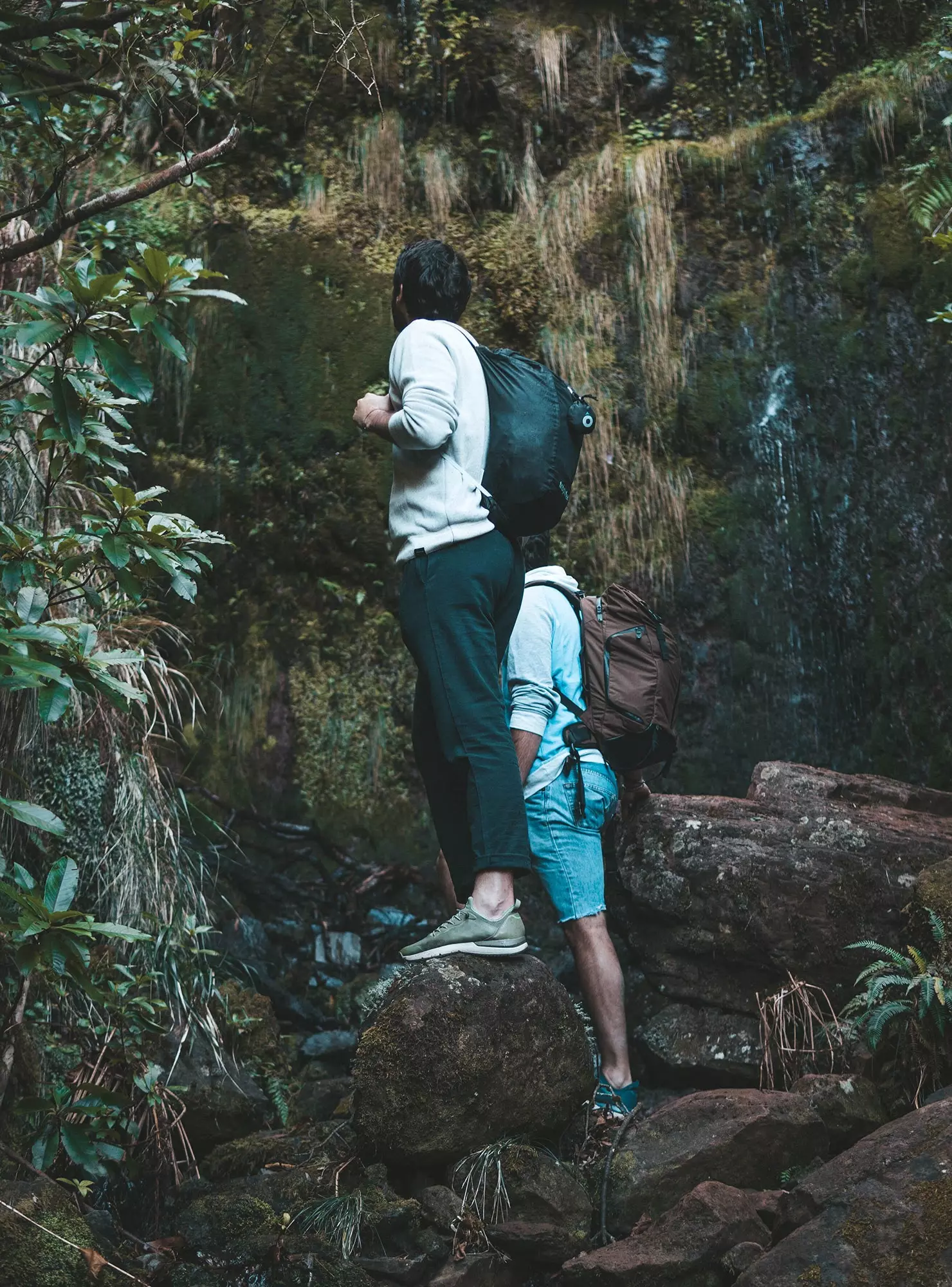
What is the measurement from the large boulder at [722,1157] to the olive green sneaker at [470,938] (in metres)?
0.69

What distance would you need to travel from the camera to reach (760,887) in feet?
14.3

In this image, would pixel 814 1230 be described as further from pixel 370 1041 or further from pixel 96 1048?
pixel 96 1048

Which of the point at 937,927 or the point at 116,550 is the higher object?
the point at 116,550

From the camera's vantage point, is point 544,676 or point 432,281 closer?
point 432,281

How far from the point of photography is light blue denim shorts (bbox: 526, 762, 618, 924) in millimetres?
3879

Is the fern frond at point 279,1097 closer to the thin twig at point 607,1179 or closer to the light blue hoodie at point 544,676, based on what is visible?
the thin twig at point 607,1179

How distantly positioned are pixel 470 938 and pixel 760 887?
1433 mm

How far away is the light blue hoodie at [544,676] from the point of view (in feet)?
12.9

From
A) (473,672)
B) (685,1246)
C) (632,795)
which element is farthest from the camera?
(632,795)

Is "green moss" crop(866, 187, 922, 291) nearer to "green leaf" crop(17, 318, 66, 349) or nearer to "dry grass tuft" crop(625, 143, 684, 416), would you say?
"dry grass tuft" crop(625, 143, 684, 416)

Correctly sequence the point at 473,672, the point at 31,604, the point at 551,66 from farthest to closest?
the point at 551,66, the point at 473,672, the point at 31,604

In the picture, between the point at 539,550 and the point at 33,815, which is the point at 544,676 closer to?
the point at 33,815

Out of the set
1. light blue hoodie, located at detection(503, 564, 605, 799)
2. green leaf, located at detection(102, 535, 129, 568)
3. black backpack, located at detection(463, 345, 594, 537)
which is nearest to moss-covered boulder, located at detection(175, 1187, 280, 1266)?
light blue hoodie, located at detection(503, 564, 605, 799)

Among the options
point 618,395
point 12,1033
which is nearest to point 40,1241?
point 12,1033
